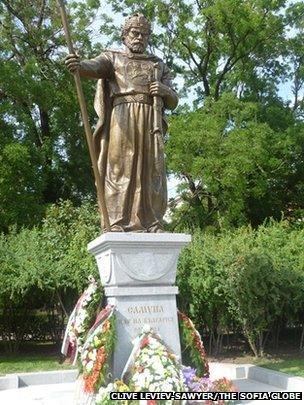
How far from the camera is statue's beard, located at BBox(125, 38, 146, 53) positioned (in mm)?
7723

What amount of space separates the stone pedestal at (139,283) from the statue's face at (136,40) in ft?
8.39

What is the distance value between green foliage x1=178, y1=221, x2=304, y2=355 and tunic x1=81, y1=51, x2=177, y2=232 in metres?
4.28

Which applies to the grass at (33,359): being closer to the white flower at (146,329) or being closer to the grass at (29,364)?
the grass at (29,364)

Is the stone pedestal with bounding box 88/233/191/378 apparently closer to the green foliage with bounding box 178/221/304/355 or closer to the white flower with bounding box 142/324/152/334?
the white flower with bounding box 142/324/152/334

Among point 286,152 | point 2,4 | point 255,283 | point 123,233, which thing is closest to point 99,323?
point 123,233

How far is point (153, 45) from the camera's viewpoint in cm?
2416

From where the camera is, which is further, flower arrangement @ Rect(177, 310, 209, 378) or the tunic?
the tunic

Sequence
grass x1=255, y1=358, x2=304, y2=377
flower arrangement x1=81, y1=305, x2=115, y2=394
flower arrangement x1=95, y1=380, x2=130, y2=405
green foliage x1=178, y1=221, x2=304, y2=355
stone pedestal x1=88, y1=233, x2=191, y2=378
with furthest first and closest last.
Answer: green foliage x1=178, y1=221, x2=304, y2=355, grass x1=255, y1=358, x2=304, y2=377, stone pedestal x1=88, y1=233, x2=191, y2=378, flower arrangement x1=81, y1=305, x2=115, y2=394, flower arrangement x1=95, y1=380, x2=130, y2=405

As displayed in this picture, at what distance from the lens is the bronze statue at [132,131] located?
7.36 meters

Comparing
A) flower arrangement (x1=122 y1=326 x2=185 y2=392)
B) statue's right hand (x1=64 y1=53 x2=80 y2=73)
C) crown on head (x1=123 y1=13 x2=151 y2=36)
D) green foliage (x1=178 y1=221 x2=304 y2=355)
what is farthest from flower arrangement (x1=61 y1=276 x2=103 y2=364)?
green foliage (x1=178 y1=221 x2=304 y2=355)

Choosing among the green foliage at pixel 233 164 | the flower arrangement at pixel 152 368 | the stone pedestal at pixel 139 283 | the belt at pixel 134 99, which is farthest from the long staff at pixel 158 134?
the green foliage at pixel 233 164

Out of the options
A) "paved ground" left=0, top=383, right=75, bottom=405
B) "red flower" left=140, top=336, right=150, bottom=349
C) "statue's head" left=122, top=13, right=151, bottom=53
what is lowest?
"paved ground" left=0, top=383, right=75, bottom=405

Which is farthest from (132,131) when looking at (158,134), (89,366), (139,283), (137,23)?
(89,366)

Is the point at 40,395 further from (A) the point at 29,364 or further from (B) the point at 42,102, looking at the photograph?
(B) the point at 42,102
